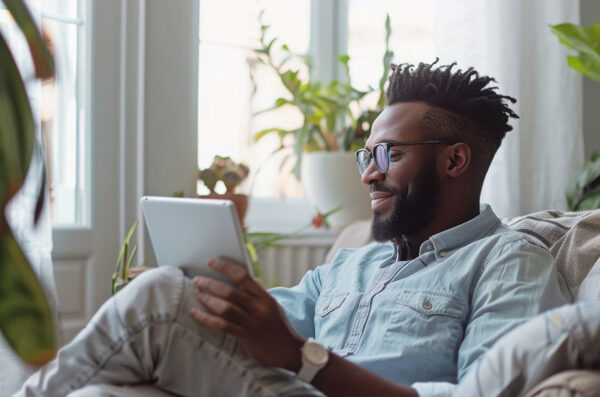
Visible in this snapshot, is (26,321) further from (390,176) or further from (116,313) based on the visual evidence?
(390,176)

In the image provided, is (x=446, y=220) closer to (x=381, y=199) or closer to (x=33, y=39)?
(x=381, y=199)

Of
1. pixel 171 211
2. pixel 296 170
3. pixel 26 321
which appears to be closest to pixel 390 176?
pixel 171 211

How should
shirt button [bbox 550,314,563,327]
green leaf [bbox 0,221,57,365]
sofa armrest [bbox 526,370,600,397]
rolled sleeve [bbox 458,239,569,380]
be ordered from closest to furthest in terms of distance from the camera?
green leaf [bbox 0,221,57,365] < sofa armrest [bbox 526,370,600,397] < shirt button [bbox 550,314,563,327] < rolled sleeve [bbox 458,239,569,380]

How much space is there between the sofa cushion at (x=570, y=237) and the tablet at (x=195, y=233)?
26.0 inches

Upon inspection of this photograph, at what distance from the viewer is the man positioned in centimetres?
101

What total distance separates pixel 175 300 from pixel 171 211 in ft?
0.46

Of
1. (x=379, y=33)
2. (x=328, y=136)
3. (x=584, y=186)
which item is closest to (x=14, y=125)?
(x=584, y=186)

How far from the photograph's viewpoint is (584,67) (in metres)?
2.20

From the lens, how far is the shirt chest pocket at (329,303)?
141 centimetres

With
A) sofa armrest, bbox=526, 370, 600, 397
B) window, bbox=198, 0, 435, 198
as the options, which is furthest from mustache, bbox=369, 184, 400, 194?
window, bbox=198, 0, 435, 198

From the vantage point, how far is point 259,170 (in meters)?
2.69

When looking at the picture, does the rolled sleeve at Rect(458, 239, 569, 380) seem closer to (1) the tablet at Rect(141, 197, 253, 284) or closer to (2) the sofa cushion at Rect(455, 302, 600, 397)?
(2) the sofa cushion at Rect(455, 302, 600, 397)

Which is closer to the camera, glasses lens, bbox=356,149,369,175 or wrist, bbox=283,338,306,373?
wrist, bbox=283,338,306,373

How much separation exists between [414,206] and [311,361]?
1.60 feet
